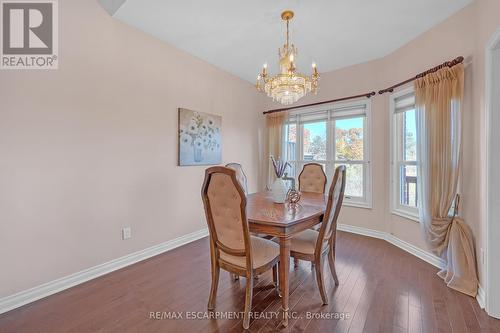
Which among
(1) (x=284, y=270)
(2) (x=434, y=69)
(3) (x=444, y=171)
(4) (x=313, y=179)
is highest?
(2) (x=434, y=69)

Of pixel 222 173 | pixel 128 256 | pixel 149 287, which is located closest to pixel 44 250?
pixel 128 256

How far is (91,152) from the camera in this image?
229 centimetres

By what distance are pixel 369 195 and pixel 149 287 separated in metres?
3.32

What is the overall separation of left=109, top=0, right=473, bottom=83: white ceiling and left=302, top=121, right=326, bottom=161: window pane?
122 cm

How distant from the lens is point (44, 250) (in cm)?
200

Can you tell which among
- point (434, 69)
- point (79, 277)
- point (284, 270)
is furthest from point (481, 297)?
point (79, 277)

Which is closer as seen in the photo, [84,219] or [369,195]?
[84,219]

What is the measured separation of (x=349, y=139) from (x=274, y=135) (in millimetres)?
1409

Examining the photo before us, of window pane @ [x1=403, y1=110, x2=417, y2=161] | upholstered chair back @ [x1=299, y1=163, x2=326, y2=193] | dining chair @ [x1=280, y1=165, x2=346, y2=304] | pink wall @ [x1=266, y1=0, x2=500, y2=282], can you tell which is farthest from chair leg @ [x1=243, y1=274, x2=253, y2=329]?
window pane @ [x1=403, y1=110, x2=417, y2=161]

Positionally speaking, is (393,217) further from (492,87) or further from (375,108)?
(492,87)

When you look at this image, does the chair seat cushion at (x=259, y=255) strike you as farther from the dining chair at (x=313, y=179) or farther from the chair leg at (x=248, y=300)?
the dining chair at (x=313, y=179)

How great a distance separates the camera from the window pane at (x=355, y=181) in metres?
3.79

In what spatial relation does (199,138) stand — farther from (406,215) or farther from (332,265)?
(406,215)

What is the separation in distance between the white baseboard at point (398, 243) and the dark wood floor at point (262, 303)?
0.39ft
